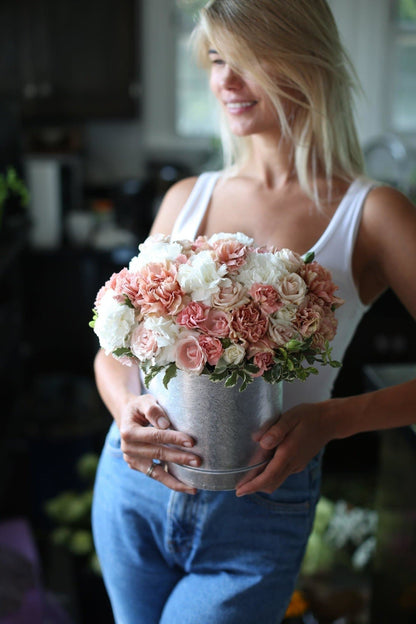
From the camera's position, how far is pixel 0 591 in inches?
73.2

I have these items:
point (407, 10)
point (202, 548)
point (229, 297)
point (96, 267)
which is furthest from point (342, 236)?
point (407, 10)

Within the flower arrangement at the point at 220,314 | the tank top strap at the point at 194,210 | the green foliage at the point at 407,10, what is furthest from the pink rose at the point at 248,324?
the green foliage at the point at 407,10

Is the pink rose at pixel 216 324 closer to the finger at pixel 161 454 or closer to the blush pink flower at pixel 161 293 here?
the blush pink flower at pixel 161 293

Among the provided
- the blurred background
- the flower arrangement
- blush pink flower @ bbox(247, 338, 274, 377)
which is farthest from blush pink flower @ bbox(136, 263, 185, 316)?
the blurred background

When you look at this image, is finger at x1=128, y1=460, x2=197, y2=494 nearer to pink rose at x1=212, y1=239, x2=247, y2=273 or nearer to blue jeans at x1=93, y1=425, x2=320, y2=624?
blue jeans at x1=93, y1=425, x2=320, y2=624

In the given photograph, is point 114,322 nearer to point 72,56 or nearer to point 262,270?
point 262,270

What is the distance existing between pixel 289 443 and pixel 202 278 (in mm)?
315

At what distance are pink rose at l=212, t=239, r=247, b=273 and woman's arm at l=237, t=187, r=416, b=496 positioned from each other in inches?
10.4

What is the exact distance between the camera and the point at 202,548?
3.92 ft

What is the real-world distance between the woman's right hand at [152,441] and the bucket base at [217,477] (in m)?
0.02

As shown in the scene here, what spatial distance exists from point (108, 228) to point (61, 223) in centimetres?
24

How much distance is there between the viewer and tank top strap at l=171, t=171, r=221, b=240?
1.34 m

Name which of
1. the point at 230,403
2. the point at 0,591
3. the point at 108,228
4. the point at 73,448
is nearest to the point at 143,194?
the point at 108,228

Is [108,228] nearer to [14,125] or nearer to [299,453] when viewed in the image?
[14,125]
